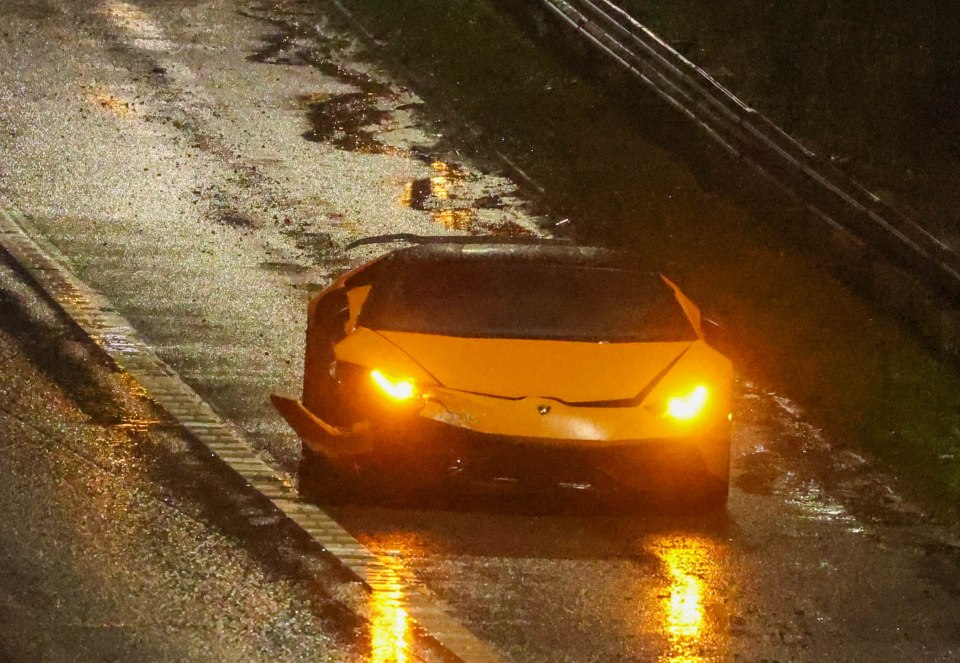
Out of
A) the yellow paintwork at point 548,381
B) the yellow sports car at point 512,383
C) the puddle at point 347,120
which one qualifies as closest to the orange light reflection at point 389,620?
the yellow sports car at point 512,383

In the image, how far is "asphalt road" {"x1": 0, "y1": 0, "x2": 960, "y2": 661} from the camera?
7688 mm

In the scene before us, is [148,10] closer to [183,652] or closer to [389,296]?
[389,296]

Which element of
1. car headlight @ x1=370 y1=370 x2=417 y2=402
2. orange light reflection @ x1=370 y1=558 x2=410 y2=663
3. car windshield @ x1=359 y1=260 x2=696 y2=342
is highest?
car windshield @ x1=359 y1=260 x2=696 y2=342

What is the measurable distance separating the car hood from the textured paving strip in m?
0.95

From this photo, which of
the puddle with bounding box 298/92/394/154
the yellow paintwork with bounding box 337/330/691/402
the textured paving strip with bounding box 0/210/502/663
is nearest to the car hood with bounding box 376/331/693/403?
the yellow paintwork with bounding box 337/330/691/402

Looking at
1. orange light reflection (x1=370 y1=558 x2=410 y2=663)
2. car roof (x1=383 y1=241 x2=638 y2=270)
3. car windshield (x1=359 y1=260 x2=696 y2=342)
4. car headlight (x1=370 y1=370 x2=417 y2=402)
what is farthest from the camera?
car roof (x1=383 y1=241 x2=638 y2=270)

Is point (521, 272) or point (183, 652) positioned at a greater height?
point (521, 272)

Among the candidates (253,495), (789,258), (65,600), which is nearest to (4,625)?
(65,600)

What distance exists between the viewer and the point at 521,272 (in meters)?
10.4

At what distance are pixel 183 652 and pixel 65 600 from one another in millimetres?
809

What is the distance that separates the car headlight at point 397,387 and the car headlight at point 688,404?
1.29m

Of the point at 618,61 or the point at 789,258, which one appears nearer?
the point at 789,258

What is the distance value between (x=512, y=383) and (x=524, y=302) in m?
0.96

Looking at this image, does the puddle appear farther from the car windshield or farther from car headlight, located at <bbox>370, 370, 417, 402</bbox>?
car headlight, located at <bbox>370, 370, 417, 402</bbox>
